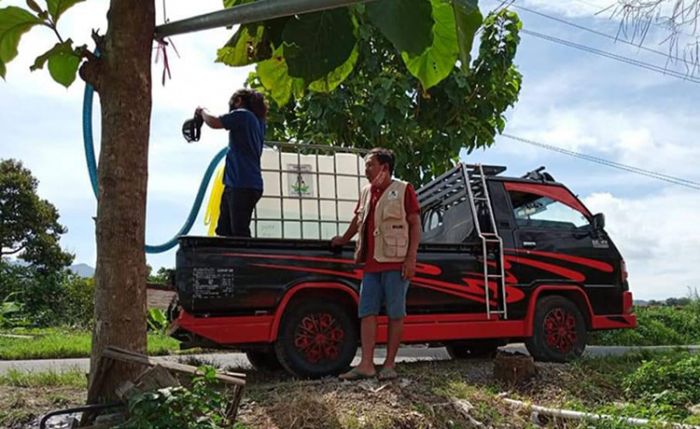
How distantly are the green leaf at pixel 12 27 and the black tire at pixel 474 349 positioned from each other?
19.6 ft

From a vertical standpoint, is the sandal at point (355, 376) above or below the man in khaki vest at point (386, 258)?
below

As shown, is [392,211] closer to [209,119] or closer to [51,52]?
[209,119]

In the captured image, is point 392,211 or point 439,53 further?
point 392,211

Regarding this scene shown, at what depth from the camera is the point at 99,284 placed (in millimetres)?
3260

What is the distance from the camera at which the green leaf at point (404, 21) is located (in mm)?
1675

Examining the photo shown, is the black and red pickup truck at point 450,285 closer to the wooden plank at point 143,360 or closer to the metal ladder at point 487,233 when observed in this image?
the metal ladder at point 487,233

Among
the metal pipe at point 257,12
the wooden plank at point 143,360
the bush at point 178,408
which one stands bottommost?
the bush at point 178,408

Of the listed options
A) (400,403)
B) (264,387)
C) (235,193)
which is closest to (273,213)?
(235,193)

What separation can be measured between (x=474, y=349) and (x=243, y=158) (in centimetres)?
378

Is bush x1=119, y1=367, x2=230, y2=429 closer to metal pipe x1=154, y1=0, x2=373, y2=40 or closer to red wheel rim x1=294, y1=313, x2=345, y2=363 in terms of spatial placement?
metal pipe x1=154, y1=0, x2=373, y2=40

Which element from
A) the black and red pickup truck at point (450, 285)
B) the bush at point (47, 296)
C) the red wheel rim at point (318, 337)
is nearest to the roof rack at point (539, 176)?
the black and red pickup truck at point (450, 285)

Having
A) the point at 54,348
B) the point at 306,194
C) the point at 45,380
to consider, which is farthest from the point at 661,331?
the point at 45,380

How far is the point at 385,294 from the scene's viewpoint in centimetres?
524

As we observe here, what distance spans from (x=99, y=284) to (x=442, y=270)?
3648mm
